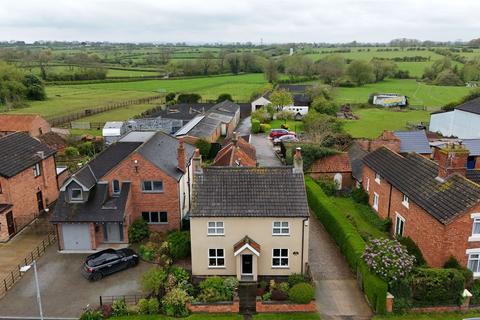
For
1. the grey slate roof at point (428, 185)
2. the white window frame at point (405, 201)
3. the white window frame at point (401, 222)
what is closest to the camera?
the grey slate roof at point (428, 185)

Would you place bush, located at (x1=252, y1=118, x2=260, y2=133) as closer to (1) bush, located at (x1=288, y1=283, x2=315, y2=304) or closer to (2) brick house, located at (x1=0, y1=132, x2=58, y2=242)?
(2) brick house, located at (x1=0, y1=132, x2=58, y2=242)

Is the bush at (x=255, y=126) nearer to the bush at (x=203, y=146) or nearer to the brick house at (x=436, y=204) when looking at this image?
the bush at (x=203, y=146)

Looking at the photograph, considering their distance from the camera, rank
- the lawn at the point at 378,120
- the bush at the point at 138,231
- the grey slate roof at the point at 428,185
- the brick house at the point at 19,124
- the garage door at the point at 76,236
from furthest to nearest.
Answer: the lawn at the point at 378,120, the brick house at the point at 19,124, the bush at the point at 138,231, the garage door at the point at 76,236, the grey slate roof at the point at 428,185

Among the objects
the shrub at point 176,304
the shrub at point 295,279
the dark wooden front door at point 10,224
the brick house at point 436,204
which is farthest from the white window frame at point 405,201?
the dark wooden front door at point 10,224

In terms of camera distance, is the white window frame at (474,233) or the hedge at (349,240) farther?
the white window frame at (474,233)

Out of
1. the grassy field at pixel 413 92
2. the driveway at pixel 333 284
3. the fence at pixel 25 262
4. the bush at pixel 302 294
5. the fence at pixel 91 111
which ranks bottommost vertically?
the driveway at pixel 333 284

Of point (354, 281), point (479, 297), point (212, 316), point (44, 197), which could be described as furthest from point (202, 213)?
point (44, 197)

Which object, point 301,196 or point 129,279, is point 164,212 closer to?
point 129,279

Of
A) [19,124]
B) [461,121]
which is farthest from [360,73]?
[19,124]
